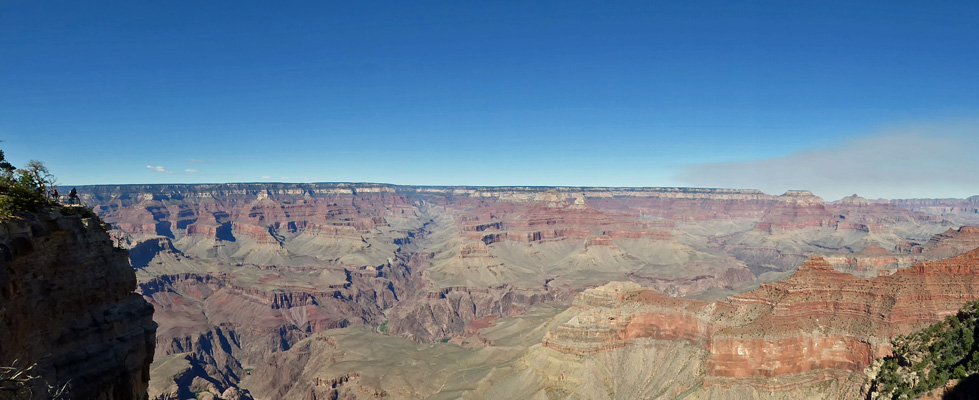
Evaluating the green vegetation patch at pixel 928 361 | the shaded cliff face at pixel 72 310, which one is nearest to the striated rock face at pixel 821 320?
the green vegetation patch at pixel 928 361

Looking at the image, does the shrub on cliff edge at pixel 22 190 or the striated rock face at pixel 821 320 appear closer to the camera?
the shrub on cliff edge at pixel 22 190

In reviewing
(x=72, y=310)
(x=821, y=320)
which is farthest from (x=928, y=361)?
(x=72, y=310)

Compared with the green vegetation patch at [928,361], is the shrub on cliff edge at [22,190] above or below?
above

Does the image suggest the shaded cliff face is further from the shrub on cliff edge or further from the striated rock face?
the striated rock face

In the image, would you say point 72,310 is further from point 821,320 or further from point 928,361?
point 821,320

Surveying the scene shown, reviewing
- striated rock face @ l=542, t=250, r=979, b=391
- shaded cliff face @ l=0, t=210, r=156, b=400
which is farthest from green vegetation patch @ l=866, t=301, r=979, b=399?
shaded cliff face @ l=0, t=210, r=156, b=400

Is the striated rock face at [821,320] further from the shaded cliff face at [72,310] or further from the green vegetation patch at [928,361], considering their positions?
the shaded cliff face at [72,310]
